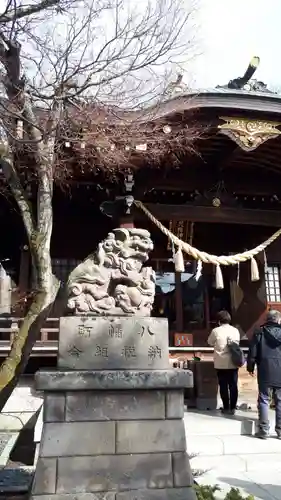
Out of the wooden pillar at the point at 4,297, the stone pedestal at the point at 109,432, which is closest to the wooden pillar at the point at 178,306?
the wooden pillar at the point at 4,297

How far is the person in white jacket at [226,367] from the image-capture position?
7234 mm

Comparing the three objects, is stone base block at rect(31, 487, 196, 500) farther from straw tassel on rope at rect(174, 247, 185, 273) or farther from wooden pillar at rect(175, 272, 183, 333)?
wooden pillar at rect(175, 272, 183, 333)

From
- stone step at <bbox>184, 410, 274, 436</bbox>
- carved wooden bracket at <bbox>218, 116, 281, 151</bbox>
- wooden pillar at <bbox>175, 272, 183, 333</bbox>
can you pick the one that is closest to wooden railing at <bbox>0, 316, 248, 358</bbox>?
wooden pillar at <bbox>175, 272, 183, 333</bbox>

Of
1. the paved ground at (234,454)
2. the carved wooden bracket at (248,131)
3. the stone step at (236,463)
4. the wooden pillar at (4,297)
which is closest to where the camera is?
the paved ground at (234,454)

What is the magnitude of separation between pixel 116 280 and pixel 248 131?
19.1 feet

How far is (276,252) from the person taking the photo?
1301 centimetres

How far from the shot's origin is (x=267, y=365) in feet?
21.0

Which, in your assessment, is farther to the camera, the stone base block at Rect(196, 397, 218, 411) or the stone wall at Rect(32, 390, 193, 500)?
the stone base block at Rect(196, 397, 218, 411)

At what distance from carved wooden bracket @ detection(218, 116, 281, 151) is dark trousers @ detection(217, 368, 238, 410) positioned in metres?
4.40

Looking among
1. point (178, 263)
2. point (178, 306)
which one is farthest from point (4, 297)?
point (178, 306)

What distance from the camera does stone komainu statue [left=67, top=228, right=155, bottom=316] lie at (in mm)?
4141

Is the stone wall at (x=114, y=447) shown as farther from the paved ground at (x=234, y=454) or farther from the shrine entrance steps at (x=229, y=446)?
the shrine entrance steps at (x=229, y=446)

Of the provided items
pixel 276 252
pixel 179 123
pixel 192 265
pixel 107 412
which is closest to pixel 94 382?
pixel 107 412

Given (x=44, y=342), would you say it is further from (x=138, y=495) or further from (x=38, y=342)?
(x=138, y=495)
